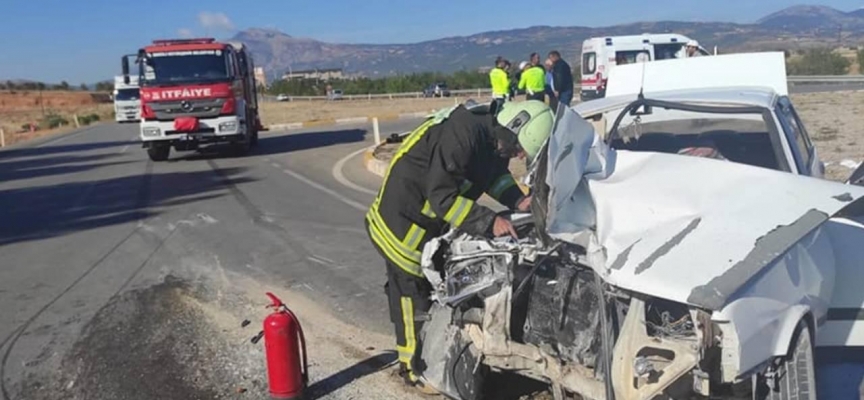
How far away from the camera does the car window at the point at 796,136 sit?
5262 millimetres

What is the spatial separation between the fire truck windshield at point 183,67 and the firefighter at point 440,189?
13878 millimetres

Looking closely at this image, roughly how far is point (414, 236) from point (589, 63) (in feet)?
77.8

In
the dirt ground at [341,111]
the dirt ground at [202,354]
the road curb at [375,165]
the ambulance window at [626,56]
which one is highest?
the ambulance window at [626,56]

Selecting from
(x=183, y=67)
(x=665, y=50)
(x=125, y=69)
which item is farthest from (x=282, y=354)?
(x=665, y=50)

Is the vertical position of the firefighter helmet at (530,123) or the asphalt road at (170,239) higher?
the firefighter helmet at (530,123)

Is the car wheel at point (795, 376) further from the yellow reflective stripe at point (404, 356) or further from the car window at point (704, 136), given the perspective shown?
the yellow reflective stripe at point (404, 356)

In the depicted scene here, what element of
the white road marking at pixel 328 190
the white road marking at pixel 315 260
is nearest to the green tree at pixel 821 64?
the white road marking at pixel 328 190

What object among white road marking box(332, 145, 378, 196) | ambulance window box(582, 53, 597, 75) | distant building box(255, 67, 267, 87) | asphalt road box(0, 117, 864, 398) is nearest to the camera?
asphalt road box(0, 117, 864, 398)

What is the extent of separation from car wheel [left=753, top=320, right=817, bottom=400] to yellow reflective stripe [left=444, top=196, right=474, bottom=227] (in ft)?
4.90

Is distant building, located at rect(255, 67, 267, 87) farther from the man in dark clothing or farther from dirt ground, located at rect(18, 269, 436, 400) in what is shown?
dirt ground, located at rect(18, 269, 436, 400)

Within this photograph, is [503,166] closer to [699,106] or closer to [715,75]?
[699,106]

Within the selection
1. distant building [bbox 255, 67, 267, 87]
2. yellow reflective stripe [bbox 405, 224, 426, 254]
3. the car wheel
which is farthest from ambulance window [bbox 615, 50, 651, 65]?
the car wheel

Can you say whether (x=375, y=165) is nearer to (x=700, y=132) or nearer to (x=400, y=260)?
(x=700, y=132)

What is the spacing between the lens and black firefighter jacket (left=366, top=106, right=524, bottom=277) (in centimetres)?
429
